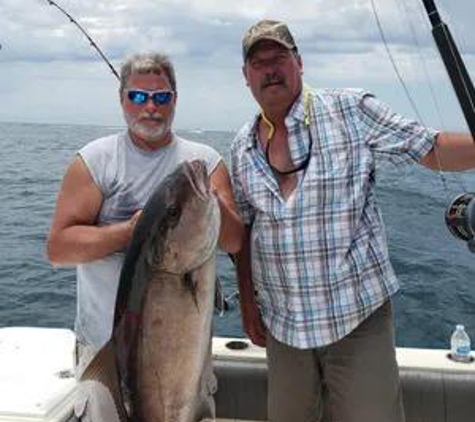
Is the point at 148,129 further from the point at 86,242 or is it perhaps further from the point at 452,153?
the point at 452,153

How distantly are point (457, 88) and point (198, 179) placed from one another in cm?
127

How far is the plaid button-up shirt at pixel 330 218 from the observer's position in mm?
3359

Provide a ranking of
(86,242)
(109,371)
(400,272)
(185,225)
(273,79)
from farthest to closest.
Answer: (400,272), (273,79), (86,242), (109,371), (185,225)

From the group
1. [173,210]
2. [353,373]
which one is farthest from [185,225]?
[353,373]

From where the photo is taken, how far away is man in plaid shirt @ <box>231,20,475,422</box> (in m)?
3.36

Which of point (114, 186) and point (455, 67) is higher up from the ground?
point (455, 67)

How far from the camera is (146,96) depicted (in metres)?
3.02

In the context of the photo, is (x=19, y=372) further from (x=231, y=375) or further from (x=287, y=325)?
(x=287, y=325)

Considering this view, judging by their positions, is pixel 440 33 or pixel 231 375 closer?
pixel 440 33

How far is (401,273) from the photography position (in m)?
10.9

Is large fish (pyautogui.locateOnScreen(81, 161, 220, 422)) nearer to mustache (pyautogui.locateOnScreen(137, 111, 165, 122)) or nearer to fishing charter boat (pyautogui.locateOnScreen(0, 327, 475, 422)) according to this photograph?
mustache (pyautogui.locateOnScreen(137, 111, 165, 122))

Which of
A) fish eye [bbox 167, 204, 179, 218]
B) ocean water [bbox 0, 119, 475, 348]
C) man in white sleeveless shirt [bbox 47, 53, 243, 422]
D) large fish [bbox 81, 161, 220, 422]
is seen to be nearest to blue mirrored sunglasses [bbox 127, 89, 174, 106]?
man in white sleeveless shirt [bbox 47, 53, 243, 422]

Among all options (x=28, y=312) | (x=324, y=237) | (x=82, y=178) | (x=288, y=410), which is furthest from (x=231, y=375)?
(x=28, y=312)

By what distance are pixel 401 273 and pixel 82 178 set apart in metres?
8.43
